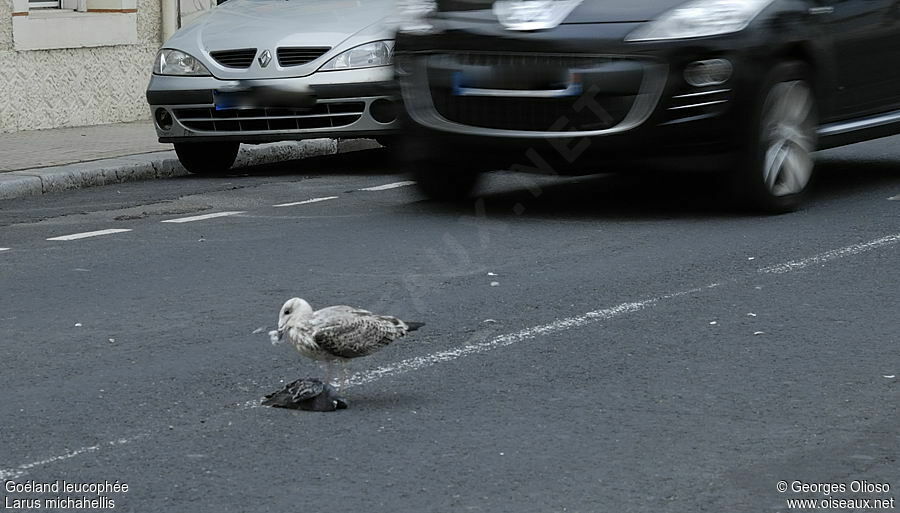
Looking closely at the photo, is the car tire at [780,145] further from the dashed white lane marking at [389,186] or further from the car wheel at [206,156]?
the car wheel at [206,156]

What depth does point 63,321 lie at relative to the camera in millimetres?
7137

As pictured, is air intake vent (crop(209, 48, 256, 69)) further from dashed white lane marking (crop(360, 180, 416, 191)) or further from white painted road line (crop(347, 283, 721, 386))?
white painted road line (crop(347, 283, 721, 386))

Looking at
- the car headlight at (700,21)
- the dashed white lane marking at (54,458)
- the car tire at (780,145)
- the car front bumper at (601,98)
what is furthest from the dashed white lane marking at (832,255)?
the dashed white lane marking at (54,458)

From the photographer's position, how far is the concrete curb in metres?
12.2

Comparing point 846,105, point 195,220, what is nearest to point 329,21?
point 195,220

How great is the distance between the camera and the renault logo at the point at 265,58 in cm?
1258

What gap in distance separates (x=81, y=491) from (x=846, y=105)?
6.90 metres

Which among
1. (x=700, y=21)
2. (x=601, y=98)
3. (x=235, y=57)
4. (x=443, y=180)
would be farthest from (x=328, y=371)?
(x=235, y=57)

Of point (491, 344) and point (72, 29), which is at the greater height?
point (491, 344)

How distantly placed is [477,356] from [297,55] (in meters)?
6.61

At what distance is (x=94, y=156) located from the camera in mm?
13797

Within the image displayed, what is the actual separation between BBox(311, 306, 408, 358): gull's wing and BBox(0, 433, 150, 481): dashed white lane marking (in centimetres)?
63

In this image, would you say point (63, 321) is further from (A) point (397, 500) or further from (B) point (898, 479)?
(B) point (898, 479)

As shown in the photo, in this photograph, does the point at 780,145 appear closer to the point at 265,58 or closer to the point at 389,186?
the point at 389,186
